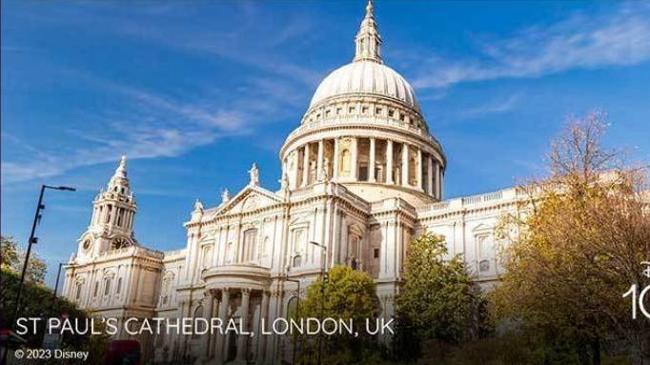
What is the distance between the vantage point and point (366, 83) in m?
75.6

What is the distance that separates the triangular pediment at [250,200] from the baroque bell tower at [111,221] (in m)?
29.9

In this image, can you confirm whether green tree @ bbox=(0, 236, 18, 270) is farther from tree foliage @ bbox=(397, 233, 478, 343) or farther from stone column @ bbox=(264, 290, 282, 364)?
tree foliage @ bbox=(397, 233, 478, 343)

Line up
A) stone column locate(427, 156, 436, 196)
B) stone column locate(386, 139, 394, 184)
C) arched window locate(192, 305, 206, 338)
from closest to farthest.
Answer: arched window locate(192, 305, 206, 338)
stone column locate(386, 139, 394, 184)
stone column locate(427, 156, 436, 196)

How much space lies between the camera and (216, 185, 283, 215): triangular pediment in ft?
184

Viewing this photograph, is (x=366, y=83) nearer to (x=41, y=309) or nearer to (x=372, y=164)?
(x=372, y=164)

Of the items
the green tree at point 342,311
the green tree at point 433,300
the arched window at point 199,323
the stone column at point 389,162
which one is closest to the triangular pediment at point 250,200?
the arched window at point 199,323

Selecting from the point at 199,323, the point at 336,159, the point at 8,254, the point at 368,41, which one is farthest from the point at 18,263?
the point at 368,41

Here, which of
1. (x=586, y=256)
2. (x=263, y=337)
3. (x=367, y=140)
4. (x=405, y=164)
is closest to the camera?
(x=586, y=256)

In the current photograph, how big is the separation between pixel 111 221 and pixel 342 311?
2007 inches

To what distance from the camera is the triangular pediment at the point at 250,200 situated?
56.2 m

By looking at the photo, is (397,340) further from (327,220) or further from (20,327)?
(20,327)

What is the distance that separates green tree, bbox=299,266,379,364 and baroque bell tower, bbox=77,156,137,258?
47607mm

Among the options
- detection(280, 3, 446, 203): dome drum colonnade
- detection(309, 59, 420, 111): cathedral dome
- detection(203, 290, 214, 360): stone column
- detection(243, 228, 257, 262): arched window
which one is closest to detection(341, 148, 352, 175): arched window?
detection(280, 3, 446, 203): dome drum colonnade

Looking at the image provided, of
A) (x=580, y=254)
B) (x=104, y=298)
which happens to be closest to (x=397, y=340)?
(x=580, y=254)
